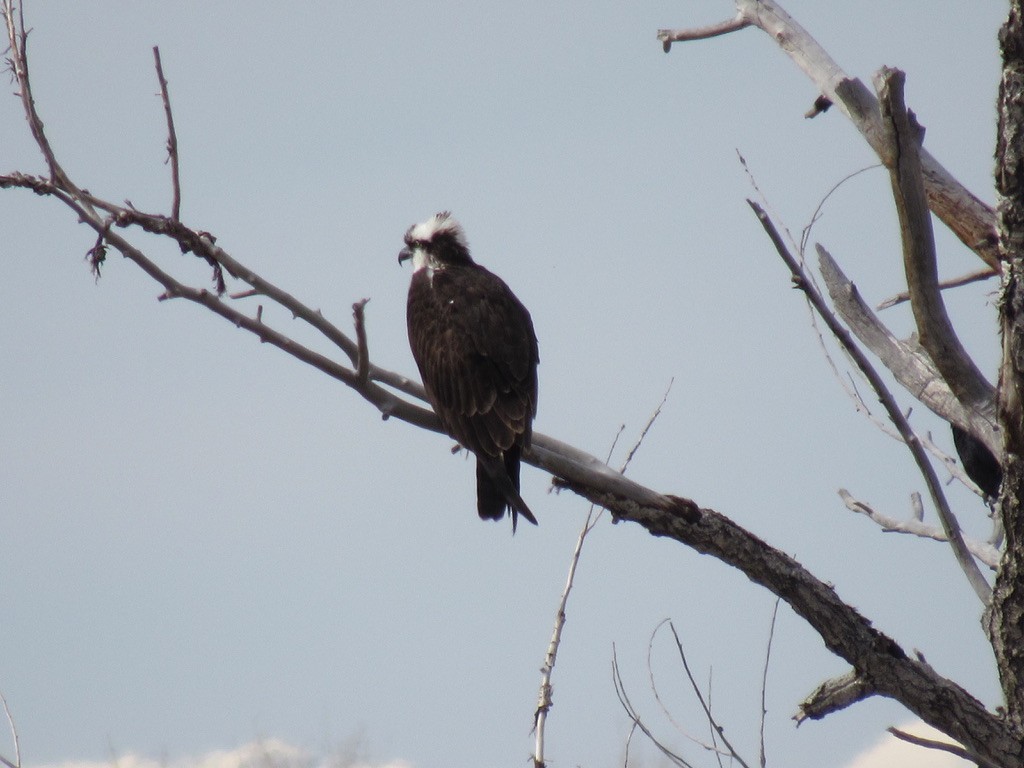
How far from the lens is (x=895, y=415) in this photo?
10.5 ft

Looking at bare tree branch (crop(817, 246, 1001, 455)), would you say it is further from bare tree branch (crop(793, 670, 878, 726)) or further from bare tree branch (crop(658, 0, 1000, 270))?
bare tree branch (crop(793, 670, 878, 726))

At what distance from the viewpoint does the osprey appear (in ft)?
14.8

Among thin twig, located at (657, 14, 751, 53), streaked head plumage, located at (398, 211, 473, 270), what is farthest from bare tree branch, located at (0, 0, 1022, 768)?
thin twig, located at (657, 14, 751, 53)

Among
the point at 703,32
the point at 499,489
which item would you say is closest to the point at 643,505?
the point at 499,489

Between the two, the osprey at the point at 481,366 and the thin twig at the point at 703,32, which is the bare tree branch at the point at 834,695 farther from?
the thin twig at the point at 703,32

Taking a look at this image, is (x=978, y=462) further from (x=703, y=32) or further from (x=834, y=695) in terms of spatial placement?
(x=703, y=32)

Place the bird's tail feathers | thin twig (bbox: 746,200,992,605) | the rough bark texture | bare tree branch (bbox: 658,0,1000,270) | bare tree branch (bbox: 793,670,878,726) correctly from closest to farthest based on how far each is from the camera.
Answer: thin twig (bbox: 746,200,992,605), the rough bark texture, bare tree branch (bbox: 793,670,878,726), the bird's tail feathers, bare tree branch (bbox: 658,0,1000,270)

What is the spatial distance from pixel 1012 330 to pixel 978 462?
171cm

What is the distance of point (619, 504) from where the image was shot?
3.93m

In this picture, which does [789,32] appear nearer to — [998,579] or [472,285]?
[472,285]

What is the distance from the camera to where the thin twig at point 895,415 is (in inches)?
116

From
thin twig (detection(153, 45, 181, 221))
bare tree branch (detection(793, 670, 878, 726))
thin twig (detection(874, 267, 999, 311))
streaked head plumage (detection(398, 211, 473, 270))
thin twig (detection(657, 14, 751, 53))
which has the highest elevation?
thin twig (detection(657, 14, 751, 53))

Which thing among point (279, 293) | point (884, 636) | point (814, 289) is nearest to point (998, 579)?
point (884, 636)

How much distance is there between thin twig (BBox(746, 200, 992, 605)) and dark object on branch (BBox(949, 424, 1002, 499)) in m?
1.11
